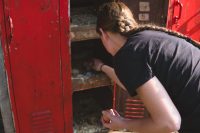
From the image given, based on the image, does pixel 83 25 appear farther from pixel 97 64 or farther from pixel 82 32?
pixel 97 64

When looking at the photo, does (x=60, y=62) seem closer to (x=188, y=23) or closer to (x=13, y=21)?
(x=13, y=21)

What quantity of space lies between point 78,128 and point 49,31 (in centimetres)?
123

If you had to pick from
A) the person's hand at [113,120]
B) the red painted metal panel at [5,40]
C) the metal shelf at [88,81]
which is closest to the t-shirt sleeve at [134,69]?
the person's hand at [113,120]

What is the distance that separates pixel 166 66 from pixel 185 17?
4.75ft

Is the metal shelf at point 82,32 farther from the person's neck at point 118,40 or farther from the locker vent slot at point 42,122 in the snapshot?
the person's neck at point 118,40

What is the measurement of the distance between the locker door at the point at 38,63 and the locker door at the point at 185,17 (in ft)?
3.32

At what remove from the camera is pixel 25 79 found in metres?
2.87

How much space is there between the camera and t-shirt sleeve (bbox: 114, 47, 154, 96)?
6.63 feet

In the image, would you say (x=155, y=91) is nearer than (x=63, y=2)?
Yes

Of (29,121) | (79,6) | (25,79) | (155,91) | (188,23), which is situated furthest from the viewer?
(79,6)

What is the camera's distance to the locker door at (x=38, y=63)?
2.64m

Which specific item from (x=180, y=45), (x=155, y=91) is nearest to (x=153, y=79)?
(x=155, y=91)

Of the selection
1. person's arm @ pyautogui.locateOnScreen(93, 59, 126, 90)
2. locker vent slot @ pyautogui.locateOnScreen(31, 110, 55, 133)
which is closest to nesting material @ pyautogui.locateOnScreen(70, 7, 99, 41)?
person's arm @ pyautogui.locateOnScreen(93, 59, 126, 90)

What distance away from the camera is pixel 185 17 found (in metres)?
3.43
